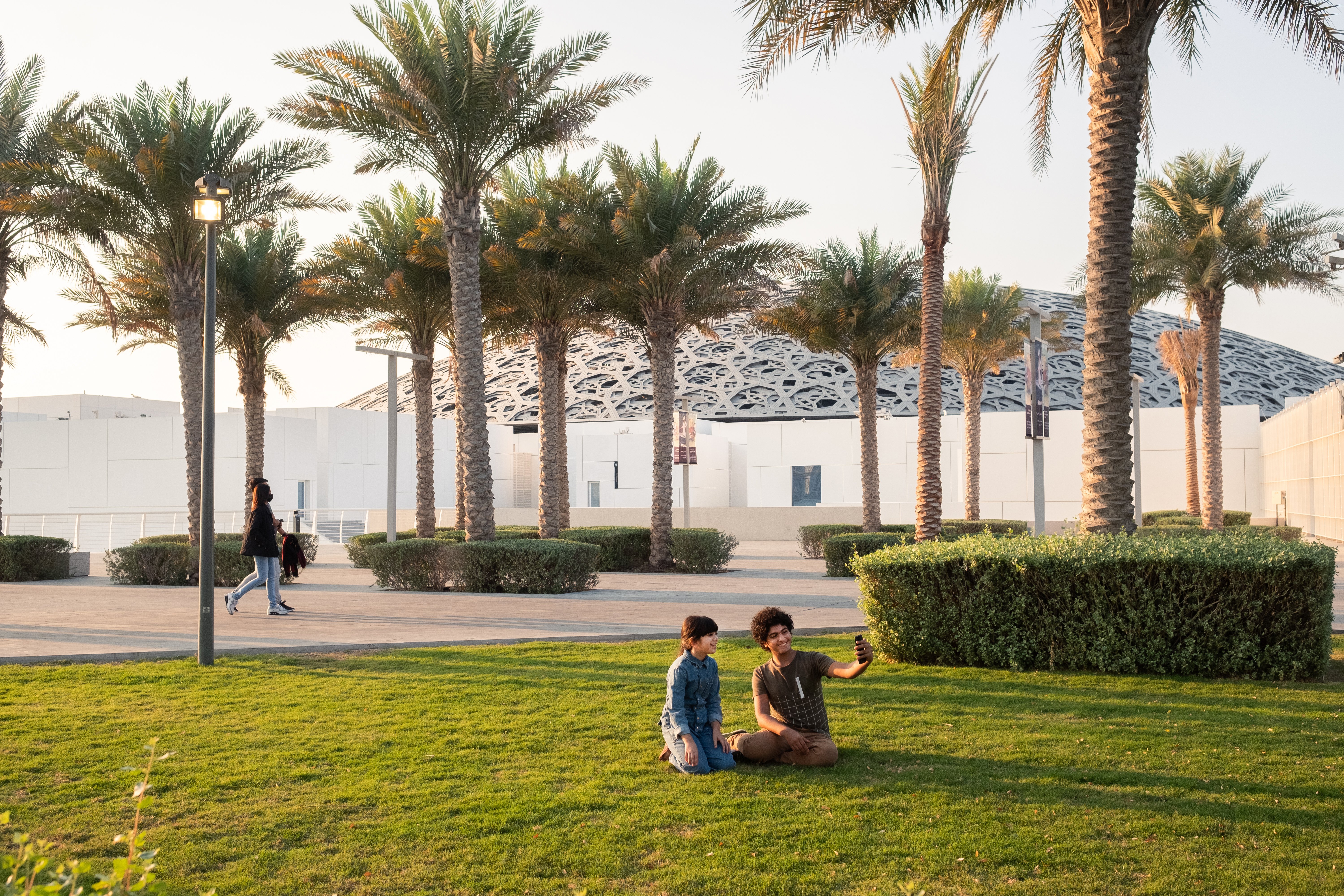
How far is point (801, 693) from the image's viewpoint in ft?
19.5

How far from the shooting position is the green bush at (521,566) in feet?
53.9

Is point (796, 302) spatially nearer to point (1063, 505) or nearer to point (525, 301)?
point (525, 301)

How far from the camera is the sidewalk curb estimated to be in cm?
968

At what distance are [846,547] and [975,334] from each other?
35.5ft

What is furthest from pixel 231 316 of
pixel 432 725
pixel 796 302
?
pixel 432 725

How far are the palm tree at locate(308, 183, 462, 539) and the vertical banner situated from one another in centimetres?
549

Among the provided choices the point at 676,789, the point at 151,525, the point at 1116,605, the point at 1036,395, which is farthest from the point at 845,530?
the point at 151,525

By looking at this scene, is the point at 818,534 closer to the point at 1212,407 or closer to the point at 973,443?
the point at 973,443

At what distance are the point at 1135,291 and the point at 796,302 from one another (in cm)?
784

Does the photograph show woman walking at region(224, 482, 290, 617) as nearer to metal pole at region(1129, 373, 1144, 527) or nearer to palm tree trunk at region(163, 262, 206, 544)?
palm tree trunk at region(163, 262, 206, 544)

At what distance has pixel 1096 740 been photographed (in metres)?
6.32

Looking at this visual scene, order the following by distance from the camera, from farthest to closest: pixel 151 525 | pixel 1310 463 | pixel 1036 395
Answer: pixel 151 525, pixel 1310 463, pixel 1036 395

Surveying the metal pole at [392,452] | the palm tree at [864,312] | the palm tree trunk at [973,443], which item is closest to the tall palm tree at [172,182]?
the metal pole at [392,452]

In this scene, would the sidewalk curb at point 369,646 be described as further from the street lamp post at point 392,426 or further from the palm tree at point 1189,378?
the palm tree at point 1189,378
